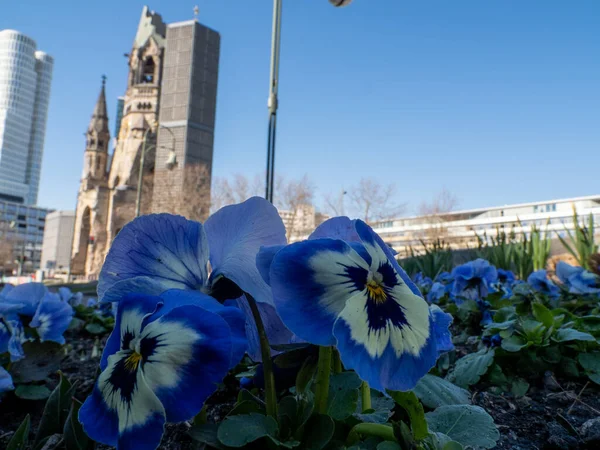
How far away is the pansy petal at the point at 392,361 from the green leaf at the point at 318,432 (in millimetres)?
120

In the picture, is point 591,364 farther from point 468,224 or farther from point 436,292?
point 468,224

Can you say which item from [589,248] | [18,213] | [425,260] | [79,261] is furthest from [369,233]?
[18,213]

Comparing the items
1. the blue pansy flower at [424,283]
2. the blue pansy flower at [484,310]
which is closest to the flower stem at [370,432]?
the blue pansy flower at [484,310]

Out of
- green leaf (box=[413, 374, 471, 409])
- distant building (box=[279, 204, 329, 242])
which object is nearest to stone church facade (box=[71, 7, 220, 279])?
distant building (box=[279, 204, 329, 242])

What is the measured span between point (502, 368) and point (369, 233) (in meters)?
1.48

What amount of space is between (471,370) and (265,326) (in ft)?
3.69

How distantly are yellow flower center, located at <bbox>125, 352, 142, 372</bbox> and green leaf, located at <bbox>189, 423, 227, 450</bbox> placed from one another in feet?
0.48

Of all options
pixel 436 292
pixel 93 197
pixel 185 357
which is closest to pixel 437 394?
pixel 185 357

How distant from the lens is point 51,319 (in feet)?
6.27

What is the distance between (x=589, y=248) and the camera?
210 inches

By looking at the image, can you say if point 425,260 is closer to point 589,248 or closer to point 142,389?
point 589,248

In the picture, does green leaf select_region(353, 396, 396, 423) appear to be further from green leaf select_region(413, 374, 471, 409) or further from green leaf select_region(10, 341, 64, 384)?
green leaf select_region(10, 341, 64, 384)

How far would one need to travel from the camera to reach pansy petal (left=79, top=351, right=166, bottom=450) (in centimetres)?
57

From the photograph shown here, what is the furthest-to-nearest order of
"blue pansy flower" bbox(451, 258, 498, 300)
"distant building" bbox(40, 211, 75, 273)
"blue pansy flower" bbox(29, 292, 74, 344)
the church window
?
1. "distant building" bbox(40, 211, 75, 273)
2. the church window
3. "blue pansy flower" bbox(451, 258, 498, 300)
4. "blue pansy flower" bbox(29, 292, 74, 344)
